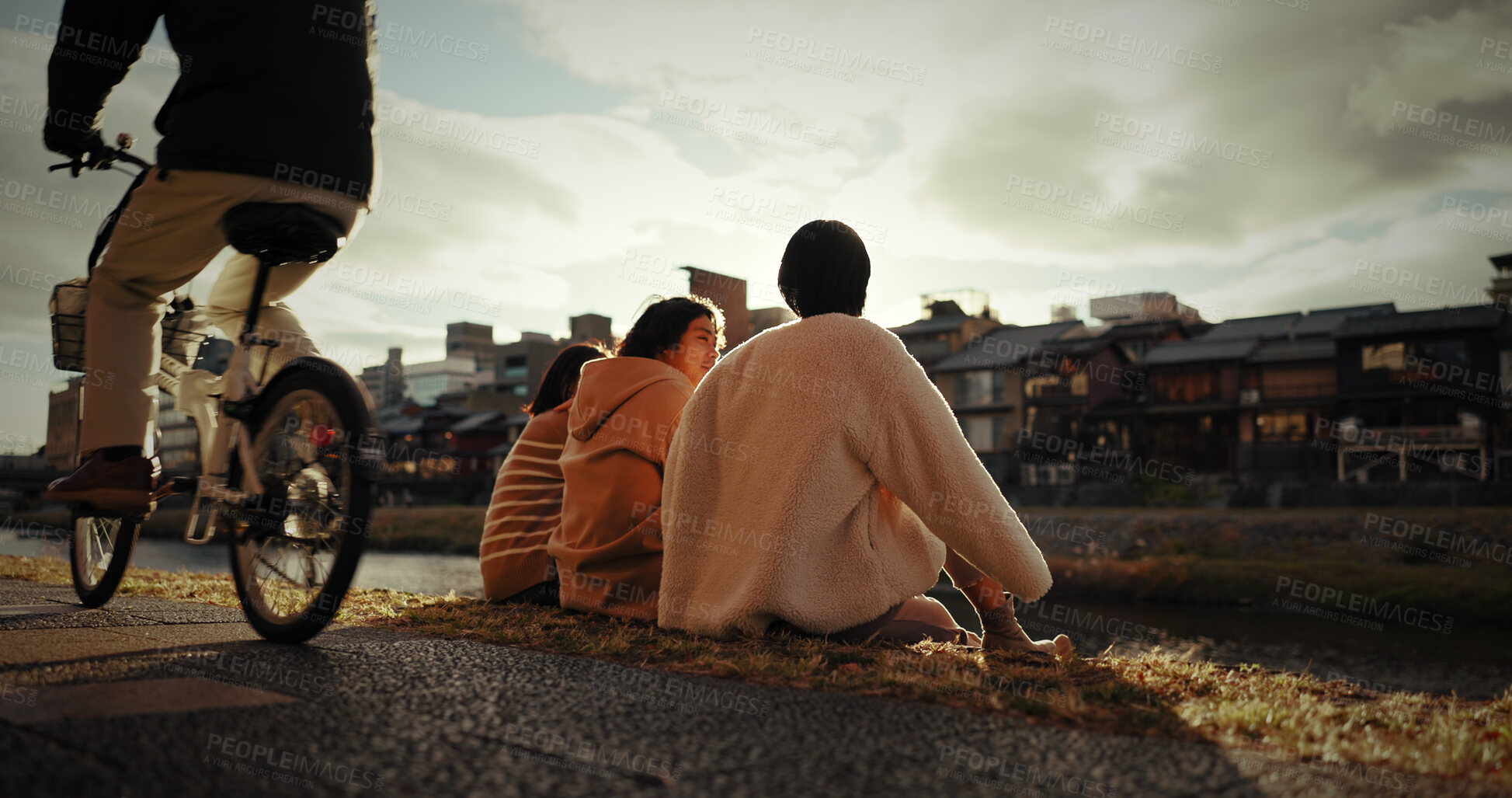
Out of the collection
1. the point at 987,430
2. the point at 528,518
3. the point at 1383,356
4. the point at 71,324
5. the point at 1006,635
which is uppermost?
the point at 1383,356

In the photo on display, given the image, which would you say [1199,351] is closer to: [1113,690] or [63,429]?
A: [1113,690]

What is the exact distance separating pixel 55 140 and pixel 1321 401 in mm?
31703

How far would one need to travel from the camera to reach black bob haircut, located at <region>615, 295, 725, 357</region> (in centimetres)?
322

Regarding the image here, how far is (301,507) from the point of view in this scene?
222 centimetres

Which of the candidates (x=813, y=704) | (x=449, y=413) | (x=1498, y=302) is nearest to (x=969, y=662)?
(x=813, y=704)

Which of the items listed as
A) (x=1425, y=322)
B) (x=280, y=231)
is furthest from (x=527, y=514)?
(x=1425, y=322)

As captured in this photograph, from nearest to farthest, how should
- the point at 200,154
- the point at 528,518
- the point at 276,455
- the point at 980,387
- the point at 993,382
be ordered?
the point at 200,154
the point at 276,455
the point at 528,518
the point at 993,382
the point at 980,387

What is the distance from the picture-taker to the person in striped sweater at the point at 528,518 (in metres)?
3.35

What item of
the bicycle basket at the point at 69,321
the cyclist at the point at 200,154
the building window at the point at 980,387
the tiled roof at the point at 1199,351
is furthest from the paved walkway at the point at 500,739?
the building window at the point at 980,387

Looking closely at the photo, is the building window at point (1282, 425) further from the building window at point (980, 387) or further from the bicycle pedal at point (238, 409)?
the bicycle pedal at point (238, 409)

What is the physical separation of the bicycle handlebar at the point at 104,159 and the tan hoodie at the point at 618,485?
1548 mm

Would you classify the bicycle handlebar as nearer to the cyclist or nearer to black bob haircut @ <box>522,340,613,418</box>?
the cyclist

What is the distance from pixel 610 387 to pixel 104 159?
1.67 m

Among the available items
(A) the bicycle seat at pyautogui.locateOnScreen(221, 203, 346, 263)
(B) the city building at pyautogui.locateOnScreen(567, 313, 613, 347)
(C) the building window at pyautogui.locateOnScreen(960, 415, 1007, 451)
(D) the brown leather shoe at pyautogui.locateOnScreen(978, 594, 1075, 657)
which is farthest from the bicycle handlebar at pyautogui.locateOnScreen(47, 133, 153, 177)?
(B) the city building at pyautogui.locateOnScreen(567, 313, 613, 347)
